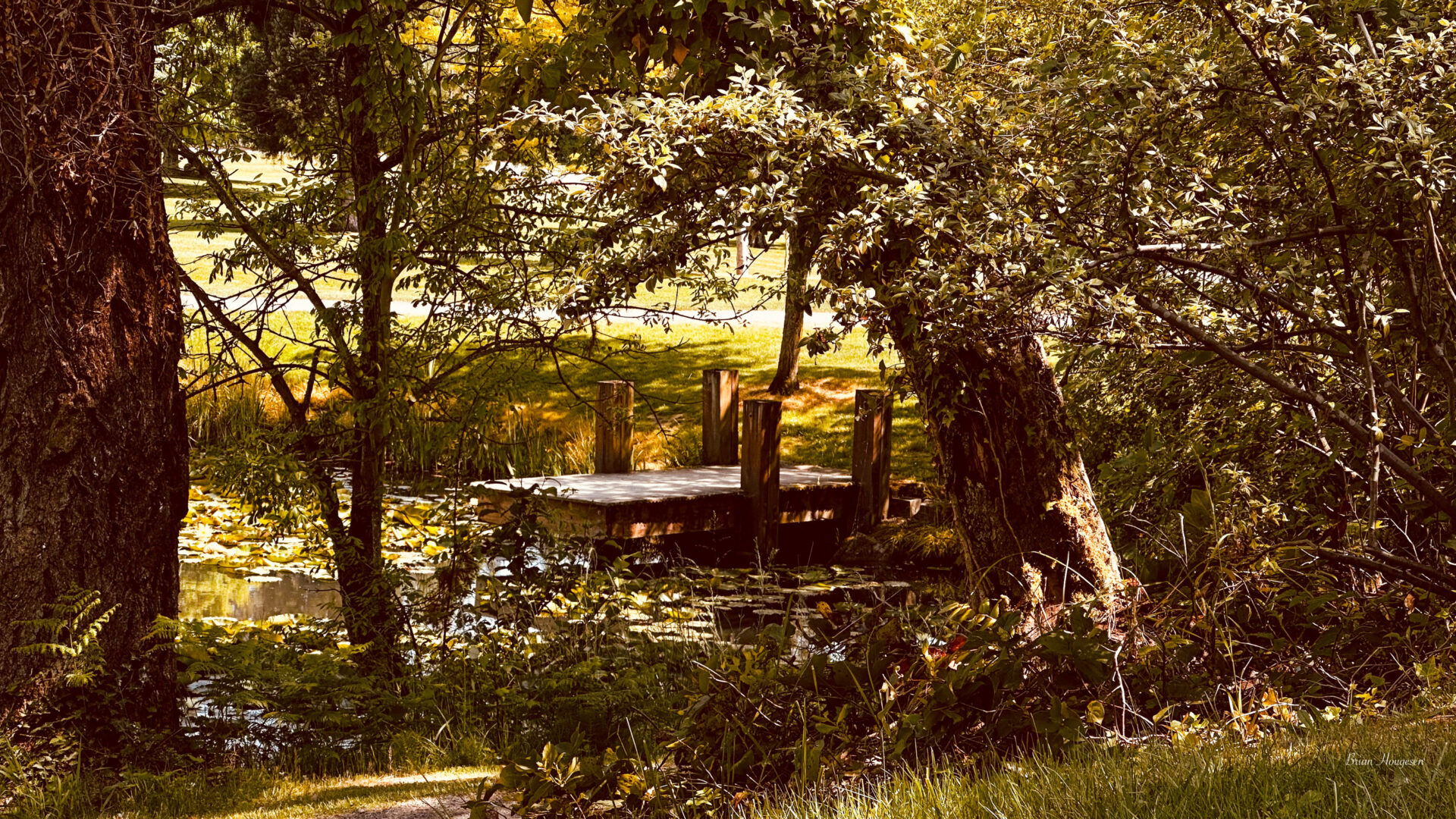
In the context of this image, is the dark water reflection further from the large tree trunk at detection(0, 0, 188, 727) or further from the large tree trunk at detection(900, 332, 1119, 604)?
the large tree trunk at detection(900, 332, 1119, 604)

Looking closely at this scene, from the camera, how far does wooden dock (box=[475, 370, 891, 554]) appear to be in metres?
10.8

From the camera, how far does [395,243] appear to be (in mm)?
6117

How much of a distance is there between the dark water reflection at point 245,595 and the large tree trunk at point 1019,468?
5.79 metres

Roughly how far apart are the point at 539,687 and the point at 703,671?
2365mm

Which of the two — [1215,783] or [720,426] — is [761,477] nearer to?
[720,426]

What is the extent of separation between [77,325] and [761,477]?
7381mm

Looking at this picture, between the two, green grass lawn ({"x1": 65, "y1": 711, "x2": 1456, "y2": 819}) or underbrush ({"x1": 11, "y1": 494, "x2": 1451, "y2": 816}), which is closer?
green grass lawn ({"x1": 65, "y1": 711, "x2": 1456, "y2": 819})

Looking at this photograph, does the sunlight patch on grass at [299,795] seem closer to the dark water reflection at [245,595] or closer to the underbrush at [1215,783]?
the underbrush at [1215,783]

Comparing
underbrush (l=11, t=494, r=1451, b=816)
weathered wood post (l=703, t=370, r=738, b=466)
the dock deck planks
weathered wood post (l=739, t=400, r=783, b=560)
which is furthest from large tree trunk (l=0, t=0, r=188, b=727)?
weathered wood post (l=703, t=370, r=738, b=466)

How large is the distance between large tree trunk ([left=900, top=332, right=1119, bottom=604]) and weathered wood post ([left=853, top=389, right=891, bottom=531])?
21.5ft

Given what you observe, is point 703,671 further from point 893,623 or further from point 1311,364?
point 1311,364

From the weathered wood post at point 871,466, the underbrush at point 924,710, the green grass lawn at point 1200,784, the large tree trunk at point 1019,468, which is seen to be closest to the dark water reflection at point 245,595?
the underbrush at point 924,710

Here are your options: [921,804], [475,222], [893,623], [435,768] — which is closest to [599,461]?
[475,222]

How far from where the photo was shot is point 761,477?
38.2 ft
